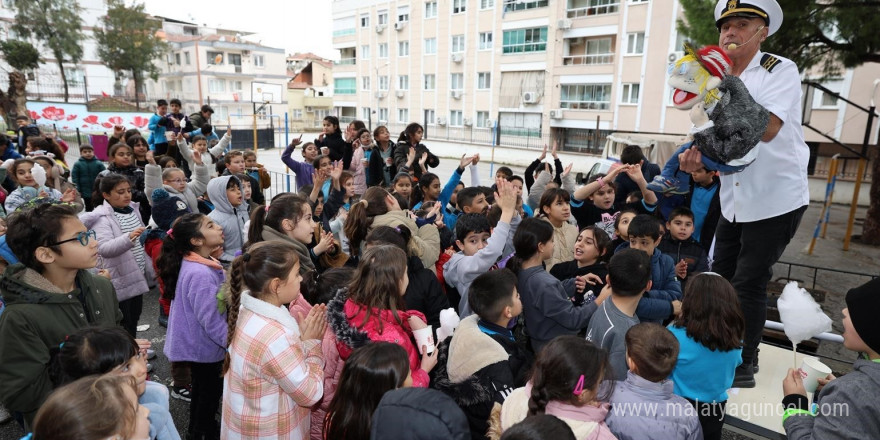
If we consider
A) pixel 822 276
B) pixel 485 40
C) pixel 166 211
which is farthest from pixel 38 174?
pixel 485 40

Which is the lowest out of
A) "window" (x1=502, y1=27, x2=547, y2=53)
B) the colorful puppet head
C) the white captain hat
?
the colorful puppet head

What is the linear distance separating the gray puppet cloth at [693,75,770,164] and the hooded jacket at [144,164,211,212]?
4872 millimetres

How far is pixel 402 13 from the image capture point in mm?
35000

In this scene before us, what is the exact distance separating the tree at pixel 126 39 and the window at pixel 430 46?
18693 millimetres

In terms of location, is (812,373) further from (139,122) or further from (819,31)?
(139,122)

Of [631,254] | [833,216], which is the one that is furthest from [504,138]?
[631,254]

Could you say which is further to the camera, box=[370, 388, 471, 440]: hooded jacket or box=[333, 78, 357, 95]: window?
box=[333, 78, 357, 95]: window

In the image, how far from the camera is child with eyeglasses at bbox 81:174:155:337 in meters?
3.82

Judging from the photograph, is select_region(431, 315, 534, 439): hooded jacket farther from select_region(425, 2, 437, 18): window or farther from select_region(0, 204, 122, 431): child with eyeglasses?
select_region(425, 2, 437, 18): window

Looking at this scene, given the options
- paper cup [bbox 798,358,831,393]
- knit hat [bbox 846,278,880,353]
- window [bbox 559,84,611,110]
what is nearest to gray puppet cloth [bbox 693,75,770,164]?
knit hat [bbox 846,278,880,353]

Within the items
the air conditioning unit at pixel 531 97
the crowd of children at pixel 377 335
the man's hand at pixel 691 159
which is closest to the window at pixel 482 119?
the air conditioning unit at pixel 531 97

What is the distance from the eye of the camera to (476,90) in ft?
102

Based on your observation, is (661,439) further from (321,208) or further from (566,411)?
(321,208)

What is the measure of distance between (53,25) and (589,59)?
30.5 m
